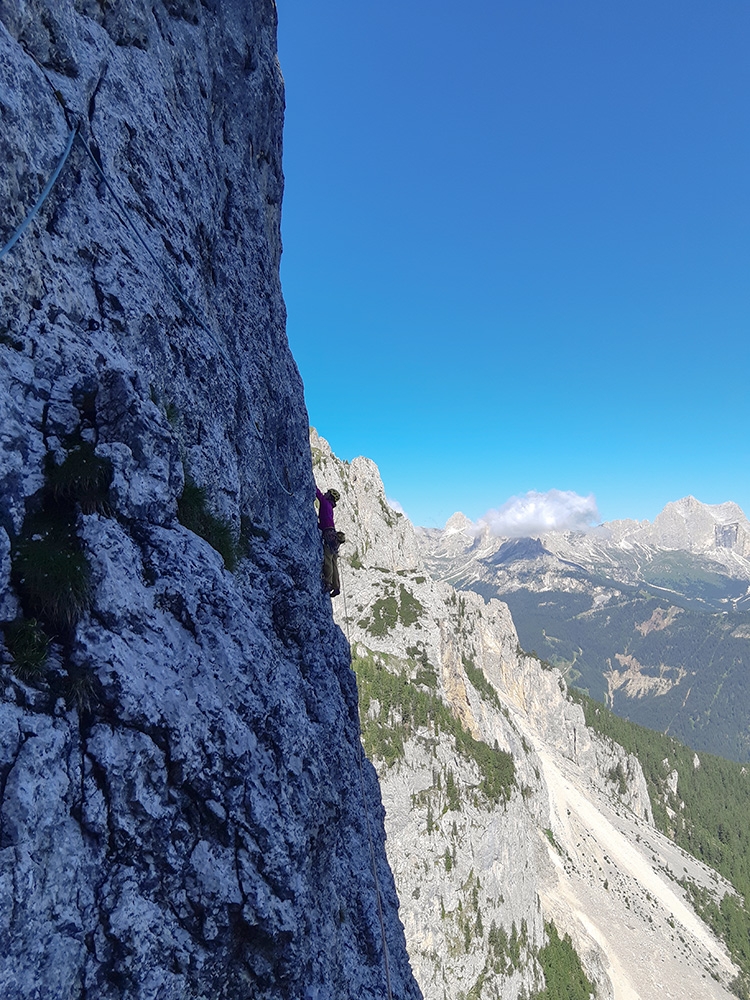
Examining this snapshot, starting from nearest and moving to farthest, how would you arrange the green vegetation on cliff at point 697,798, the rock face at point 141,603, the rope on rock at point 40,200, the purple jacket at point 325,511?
the rock face at point 141,603
the rope on rock at point 40,200
the purple jacket at point 325,511
the green vegetation on cliff at point 697,798

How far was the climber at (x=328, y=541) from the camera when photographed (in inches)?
690

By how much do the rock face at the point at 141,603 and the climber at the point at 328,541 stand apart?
5000 mm

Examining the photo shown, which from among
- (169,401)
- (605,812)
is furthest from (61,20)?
(605,812)

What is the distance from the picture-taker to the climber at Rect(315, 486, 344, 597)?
17531 mm

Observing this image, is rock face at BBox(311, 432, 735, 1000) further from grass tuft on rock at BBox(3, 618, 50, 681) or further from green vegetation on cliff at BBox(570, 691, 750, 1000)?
grass tuft on rock at BBox(3, 618, 50, 681)

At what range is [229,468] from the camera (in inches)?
415

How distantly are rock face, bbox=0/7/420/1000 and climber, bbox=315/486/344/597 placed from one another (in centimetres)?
500

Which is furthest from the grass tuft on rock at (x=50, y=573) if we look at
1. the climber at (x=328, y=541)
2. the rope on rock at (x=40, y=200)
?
the climber at (x=328, y=541)

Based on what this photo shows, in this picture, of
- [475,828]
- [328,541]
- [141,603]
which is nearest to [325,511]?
[328,541]

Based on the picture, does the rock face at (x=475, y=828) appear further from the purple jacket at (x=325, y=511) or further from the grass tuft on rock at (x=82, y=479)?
the grass tuft on rock at (x=82, y=479)

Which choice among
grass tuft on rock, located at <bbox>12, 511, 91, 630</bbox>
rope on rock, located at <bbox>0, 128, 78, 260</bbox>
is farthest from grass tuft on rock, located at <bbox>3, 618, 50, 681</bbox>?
rope on rock, located at <bbox>0, 128, 78, 260</bbox>

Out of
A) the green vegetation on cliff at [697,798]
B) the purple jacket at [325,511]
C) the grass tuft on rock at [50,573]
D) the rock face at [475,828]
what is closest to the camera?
the grass tuft on rock at [50,573]

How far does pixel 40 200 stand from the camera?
6.93m

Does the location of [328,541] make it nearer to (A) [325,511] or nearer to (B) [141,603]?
(A) [325,511]
